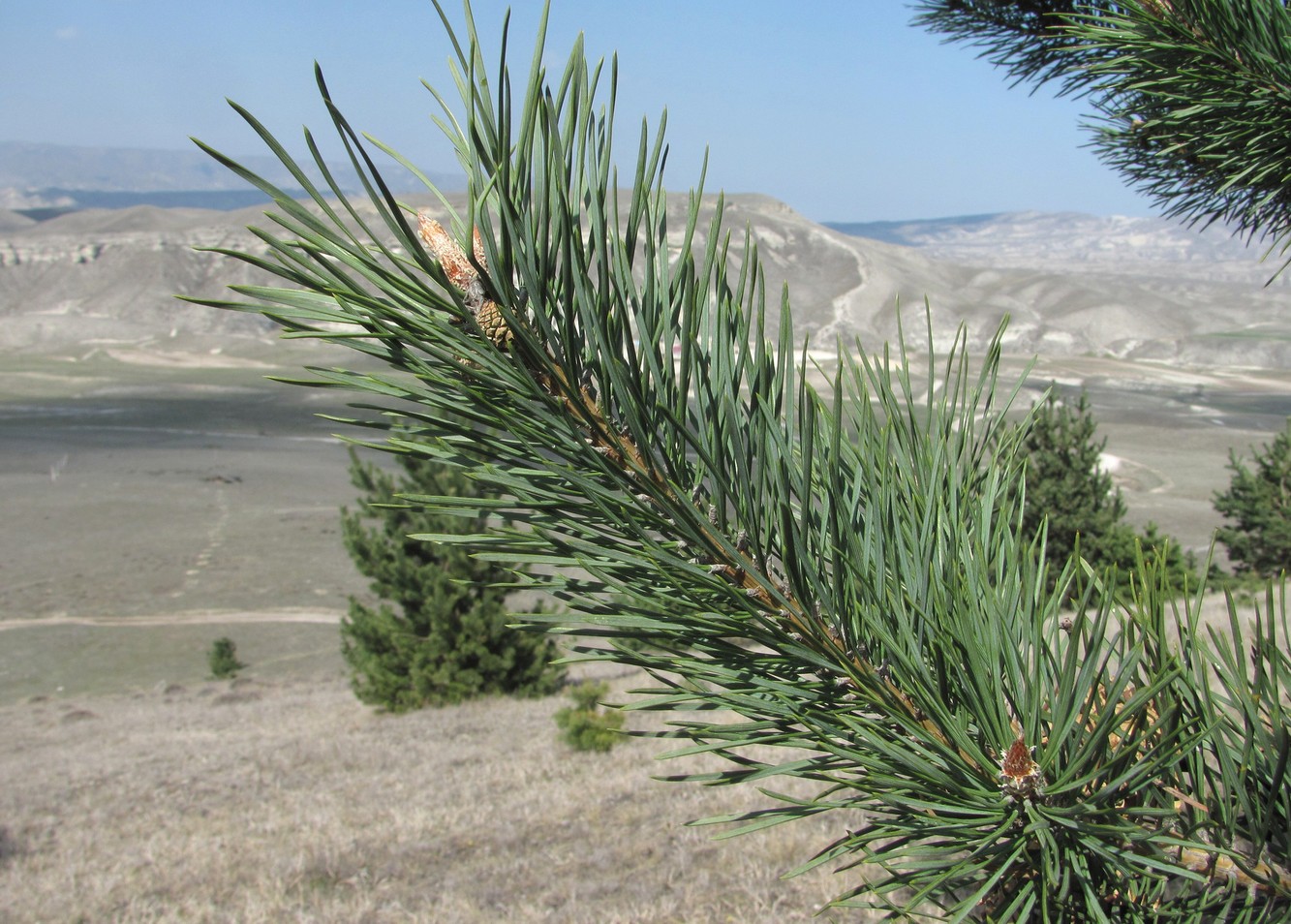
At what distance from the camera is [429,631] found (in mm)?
14539

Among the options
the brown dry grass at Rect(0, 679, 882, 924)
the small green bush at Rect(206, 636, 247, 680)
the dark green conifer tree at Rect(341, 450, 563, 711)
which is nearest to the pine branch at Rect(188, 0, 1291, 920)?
the brown dry grass at Rect(0, 679, 882, 924)

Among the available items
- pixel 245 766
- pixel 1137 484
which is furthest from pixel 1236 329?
pixel 245 766

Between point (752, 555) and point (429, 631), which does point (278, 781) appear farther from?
point (752, 555)

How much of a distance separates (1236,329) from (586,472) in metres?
128

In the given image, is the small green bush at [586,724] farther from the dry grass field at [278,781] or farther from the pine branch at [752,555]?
the pine branch at [752,555]

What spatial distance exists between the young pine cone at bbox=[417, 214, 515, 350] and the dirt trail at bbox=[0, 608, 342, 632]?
29.1 m

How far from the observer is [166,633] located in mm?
26906

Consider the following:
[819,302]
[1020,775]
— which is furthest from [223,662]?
[819,302]

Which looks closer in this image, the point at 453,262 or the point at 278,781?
the point at 453,262

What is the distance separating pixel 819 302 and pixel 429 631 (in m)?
89.1

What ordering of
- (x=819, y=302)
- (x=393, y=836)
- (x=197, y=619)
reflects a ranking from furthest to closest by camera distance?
(x=819, y=302) < (x=197, y=619) < (x=393, y=836)

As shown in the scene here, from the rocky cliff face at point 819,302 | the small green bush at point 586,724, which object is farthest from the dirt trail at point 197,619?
the rocky cliff face at point 819,302

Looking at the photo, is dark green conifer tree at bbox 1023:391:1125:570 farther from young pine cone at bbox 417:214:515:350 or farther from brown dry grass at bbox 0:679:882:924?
young pine cone at bbox 417:214:515:350

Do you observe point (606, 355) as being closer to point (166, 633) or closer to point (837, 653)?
point (837, 653)
